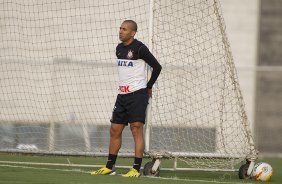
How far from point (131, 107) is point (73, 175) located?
105 cm

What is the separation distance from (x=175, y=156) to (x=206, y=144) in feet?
9.91

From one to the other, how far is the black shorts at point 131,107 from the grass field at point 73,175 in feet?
2.19

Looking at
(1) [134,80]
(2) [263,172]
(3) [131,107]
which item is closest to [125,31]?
(1) [134,80]

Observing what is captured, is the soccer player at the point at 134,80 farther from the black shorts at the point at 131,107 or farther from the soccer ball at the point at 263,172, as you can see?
the soccer ball at the point at 263,172

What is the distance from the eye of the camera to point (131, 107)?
12.1 m

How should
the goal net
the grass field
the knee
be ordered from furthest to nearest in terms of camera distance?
1. the goal net
2. the knee
3. the grass field

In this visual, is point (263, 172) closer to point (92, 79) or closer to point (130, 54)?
point (130, 54)

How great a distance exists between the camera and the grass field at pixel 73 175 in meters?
10.9

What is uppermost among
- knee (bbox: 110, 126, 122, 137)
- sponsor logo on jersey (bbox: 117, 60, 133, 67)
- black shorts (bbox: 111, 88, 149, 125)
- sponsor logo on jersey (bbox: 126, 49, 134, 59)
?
sponsor logo on jersey (bbox: 126, 49, 134, 59)

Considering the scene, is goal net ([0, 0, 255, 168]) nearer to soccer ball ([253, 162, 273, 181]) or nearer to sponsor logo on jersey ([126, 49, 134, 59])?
soccer ball ([253, 162, 273, 181])

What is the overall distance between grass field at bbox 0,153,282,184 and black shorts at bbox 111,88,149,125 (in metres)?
0.67

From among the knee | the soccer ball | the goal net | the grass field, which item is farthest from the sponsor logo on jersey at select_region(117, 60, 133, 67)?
the goal net

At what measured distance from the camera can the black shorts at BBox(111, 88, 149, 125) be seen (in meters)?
12.1

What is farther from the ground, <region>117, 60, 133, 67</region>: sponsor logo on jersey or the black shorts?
<region>117, 60, 133, 67</region>: sponsor logo on jersey
